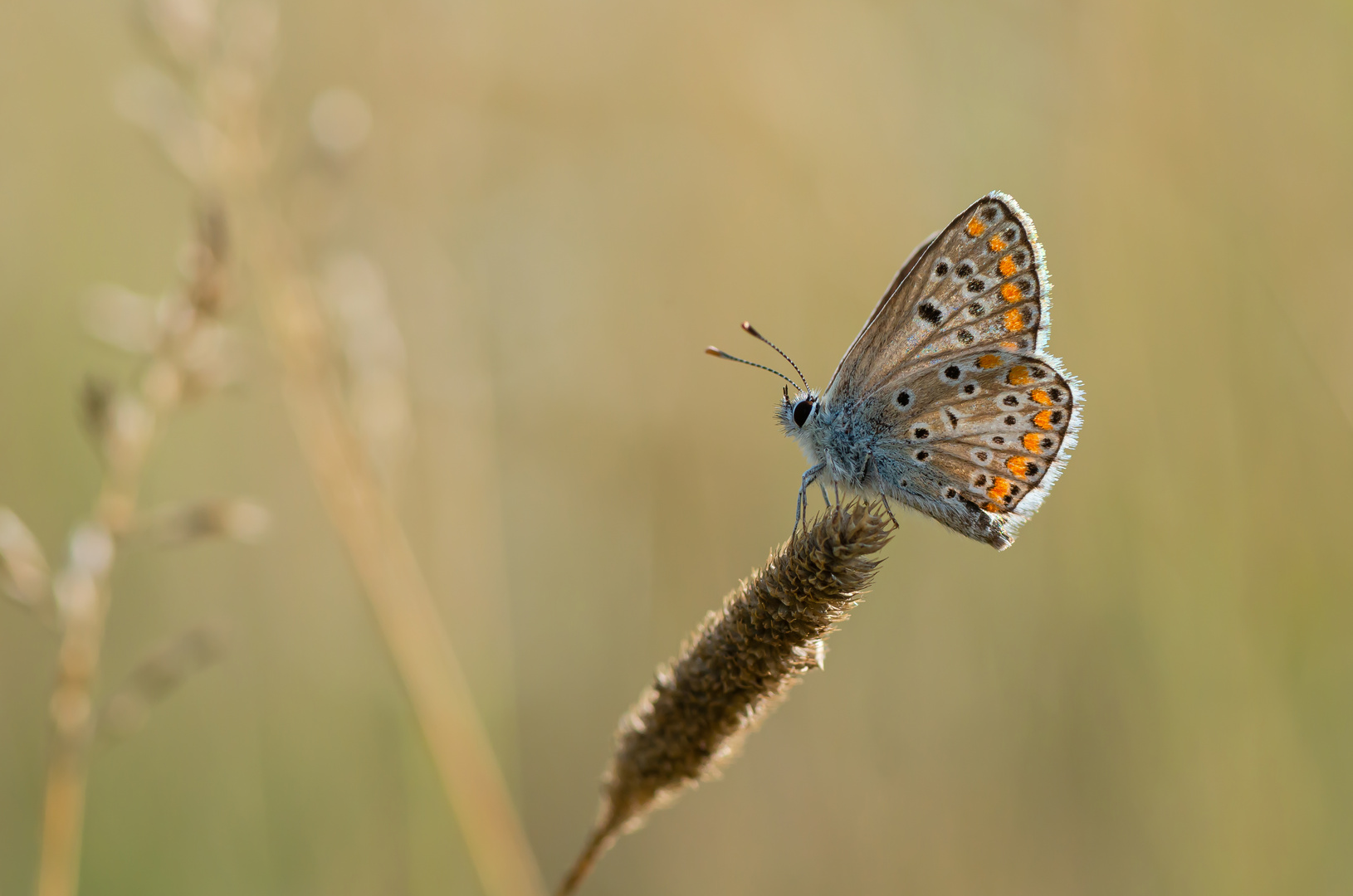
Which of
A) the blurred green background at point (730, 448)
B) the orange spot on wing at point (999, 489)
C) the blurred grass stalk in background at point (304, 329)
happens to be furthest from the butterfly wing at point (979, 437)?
the blurred grass stalk in background at point (304, 329)

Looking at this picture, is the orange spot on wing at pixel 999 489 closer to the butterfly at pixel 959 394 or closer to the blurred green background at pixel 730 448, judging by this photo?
the butterfly at pixel 959 394

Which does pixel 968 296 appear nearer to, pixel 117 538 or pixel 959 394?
pixel 959 394

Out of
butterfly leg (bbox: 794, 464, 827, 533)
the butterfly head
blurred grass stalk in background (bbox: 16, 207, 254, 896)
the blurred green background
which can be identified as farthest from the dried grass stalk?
the blurred green background

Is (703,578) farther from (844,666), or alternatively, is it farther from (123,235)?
(123,235)

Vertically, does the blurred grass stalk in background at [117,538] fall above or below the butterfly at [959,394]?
below

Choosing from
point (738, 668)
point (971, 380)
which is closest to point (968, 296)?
point (971, 380)

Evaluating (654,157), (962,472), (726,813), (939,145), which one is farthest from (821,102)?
(726,813)

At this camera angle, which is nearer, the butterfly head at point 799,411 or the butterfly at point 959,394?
the butterfly at point 959,394
